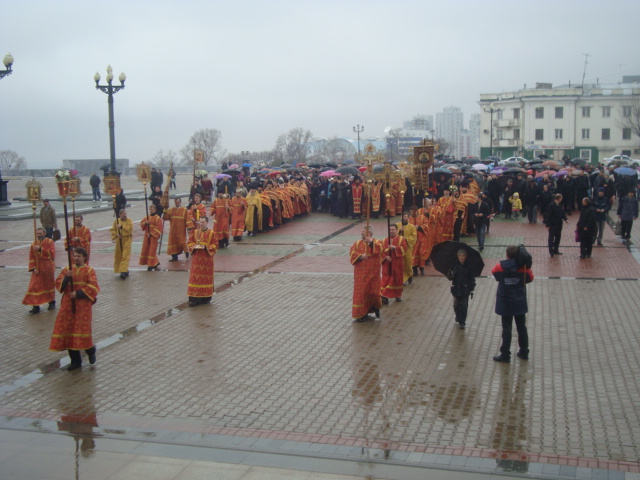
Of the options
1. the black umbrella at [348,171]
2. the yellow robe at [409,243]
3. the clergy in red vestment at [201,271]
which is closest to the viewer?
the clergy in red vestment at [201,271]

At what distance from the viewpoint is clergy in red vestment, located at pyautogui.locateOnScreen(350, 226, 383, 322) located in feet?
38.8

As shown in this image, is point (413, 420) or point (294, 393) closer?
point (413, 420)

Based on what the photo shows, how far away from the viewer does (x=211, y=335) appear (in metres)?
11.4

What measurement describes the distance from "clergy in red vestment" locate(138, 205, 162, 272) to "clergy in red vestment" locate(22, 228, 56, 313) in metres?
4.11

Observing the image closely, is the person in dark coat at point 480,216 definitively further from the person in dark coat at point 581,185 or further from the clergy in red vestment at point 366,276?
the person in dark coat at point 581,185

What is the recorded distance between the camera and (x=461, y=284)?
36.5 feet

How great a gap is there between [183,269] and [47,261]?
489 cm

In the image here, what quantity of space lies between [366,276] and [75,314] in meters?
4.73

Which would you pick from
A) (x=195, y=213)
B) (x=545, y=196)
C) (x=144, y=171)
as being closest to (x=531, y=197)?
(x=545, y=196)

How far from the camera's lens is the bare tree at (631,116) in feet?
217

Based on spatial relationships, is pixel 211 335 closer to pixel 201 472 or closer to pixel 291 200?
pixel 201 472

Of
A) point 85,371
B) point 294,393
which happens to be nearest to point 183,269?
point 85,371

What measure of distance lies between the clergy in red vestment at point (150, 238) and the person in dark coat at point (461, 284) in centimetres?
876

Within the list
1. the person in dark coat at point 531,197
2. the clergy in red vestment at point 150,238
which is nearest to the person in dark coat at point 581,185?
the person in dark coat at point 531,197
